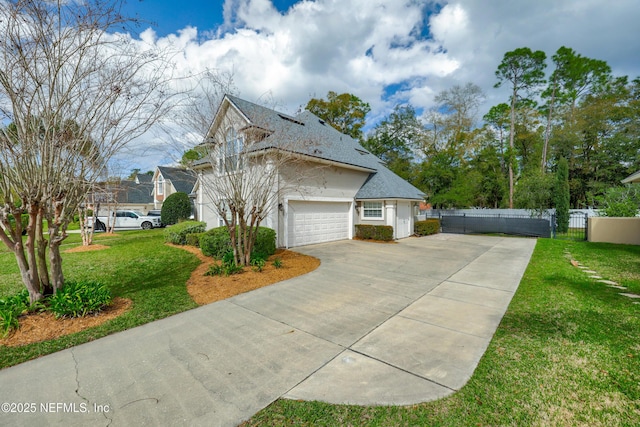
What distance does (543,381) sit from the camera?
2824 mm

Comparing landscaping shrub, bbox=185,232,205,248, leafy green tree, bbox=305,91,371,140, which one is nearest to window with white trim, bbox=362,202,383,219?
landscaping shrub, bbox=185,232,205,248

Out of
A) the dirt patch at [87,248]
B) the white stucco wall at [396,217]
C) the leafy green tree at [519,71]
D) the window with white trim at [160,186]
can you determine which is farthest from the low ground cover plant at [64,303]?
the leafy green tree at [519,71]

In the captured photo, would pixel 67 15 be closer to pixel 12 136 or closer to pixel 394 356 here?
pixel 12 136

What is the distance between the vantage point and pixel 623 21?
56.0 feet

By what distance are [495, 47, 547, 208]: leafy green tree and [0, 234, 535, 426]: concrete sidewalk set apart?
91.9 ft

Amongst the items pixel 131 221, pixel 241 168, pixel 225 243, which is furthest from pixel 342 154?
pixel 131 221

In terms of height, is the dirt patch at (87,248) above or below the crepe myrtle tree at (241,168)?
below

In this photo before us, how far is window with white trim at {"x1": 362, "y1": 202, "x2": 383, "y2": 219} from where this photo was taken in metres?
15.1

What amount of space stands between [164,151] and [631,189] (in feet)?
73.9

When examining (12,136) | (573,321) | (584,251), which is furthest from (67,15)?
(584,251)

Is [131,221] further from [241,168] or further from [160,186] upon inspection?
[241,168]

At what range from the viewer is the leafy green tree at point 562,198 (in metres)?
17.0

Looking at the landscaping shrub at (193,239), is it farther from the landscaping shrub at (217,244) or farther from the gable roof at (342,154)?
the gable roof at (342,154)

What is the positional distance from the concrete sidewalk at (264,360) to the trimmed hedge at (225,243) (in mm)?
3320
